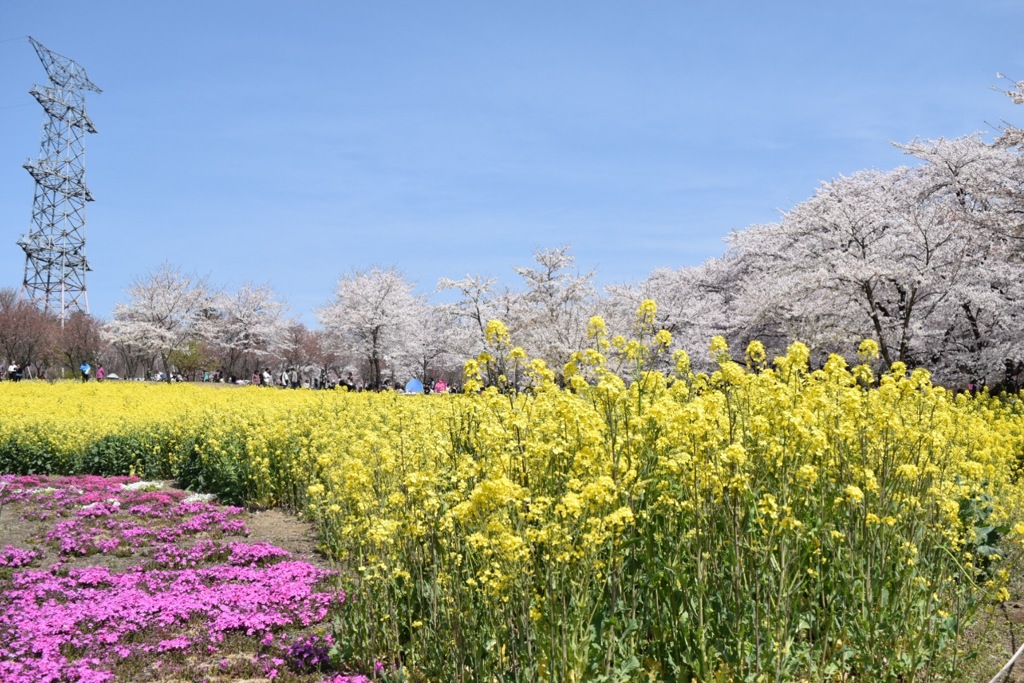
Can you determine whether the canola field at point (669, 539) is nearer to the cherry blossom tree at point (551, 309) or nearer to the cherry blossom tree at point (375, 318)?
the cherry blossom tree at point (551, 309)

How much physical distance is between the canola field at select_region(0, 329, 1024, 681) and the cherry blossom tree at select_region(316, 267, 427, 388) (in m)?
39.9

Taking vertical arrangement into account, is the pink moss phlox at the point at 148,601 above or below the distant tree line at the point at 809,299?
below

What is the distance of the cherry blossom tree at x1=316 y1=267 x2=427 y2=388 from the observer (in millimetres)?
47719

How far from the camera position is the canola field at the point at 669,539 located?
3791 millimetres

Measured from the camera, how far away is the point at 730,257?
118 ft

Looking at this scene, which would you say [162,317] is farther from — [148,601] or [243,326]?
[148,601]

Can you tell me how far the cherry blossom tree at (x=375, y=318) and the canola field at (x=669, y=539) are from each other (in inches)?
1572

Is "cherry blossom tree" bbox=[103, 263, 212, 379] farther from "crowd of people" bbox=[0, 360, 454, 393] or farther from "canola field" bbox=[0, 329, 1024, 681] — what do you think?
"canola field" bbox=[0, 329, 1024, 681]

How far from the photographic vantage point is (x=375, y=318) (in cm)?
4734

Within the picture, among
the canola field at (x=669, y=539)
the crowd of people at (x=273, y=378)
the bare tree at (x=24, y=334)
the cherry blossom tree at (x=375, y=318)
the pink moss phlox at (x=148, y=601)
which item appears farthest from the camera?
the cherry blossom tree at (x=375, y=318)

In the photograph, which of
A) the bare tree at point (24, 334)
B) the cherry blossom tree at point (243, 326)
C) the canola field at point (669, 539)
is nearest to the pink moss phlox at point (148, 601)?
the canola field at point (669, 539)

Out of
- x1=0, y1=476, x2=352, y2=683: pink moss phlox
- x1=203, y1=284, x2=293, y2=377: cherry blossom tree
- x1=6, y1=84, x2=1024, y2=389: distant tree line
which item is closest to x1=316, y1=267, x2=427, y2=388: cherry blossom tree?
x1=6, y1=84, x2=1024, y2=389: distant tree line

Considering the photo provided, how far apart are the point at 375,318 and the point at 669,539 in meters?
44.0

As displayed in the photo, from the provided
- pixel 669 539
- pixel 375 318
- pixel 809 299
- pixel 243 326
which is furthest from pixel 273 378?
pixel 669 539
